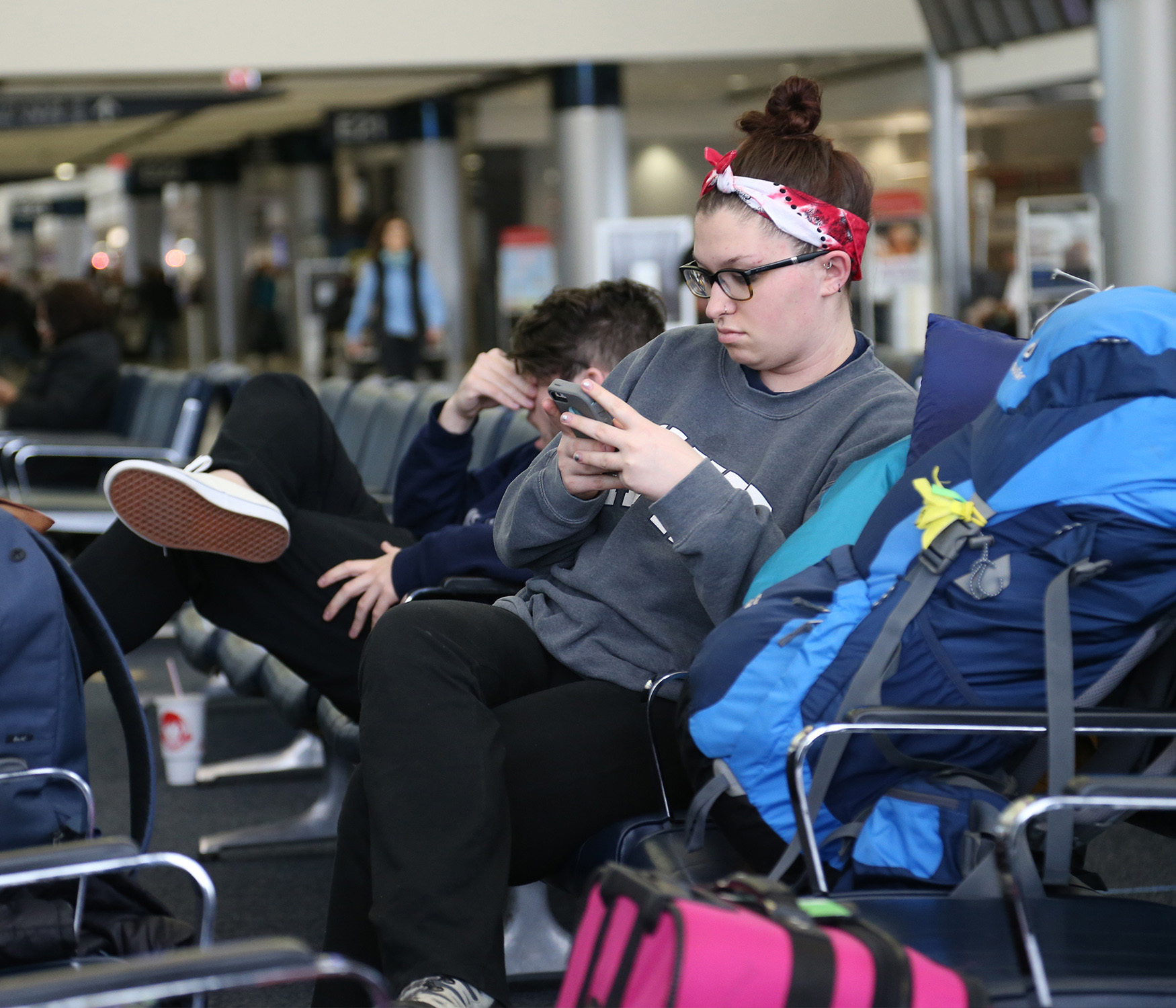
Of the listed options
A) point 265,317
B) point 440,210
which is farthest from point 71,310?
point 265,317

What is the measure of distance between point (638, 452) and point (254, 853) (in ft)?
5.97

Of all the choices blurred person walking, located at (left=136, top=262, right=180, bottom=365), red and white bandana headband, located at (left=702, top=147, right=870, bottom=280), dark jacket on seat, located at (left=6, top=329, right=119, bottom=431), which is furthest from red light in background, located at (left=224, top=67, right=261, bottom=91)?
blurred person walking, located at (left=136, top=262, right=180, bottom=365)

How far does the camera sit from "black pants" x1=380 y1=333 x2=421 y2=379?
462 inches

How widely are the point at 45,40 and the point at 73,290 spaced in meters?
5.91

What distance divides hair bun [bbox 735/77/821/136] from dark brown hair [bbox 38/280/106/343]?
16.5 ft

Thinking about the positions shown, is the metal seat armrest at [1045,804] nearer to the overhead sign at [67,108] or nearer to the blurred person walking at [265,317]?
the overhead sign at [67,108]

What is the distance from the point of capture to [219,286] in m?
27.7

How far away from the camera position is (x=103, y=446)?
5570mm

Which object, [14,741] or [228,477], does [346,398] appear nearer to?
[228,477]

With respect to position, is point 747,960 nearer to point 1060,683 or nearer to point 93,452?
point 1060,683

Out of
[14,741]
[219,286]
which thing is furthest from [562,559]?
[219,286]

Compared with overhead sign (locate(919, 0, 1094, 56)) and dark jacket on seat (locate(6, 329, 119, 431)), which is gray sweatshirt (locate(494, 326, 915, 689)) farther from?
overhead sign (locate(919, 0, 1094, 56))

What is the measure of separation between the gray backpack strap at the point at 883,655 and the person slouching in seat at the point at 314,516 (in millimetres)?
959

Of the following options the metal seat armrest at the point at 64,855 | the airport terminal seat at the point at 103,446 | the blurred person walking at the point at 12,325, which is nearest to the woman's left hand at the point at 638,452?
the metal seat armrest at the point at 64,855
